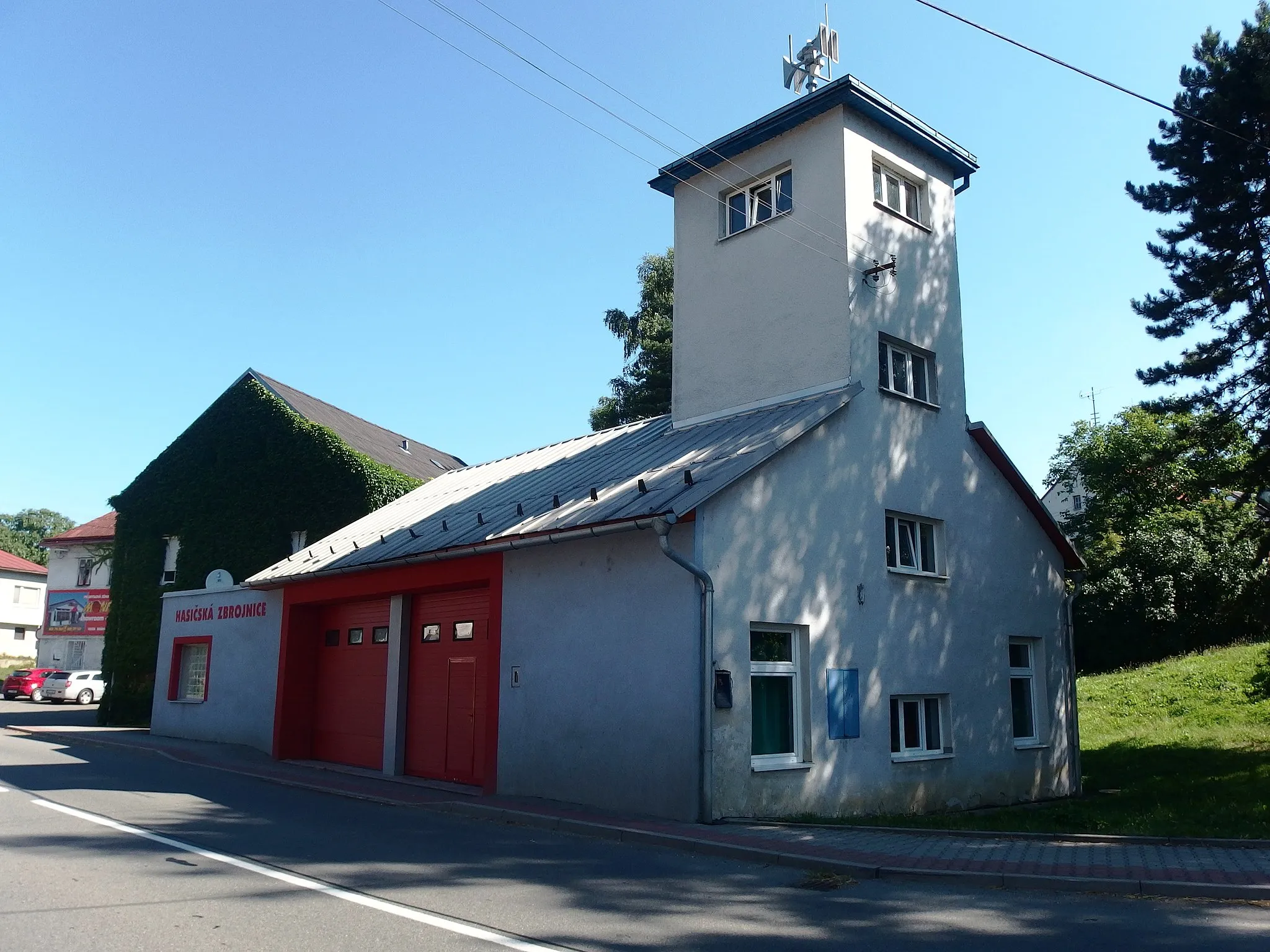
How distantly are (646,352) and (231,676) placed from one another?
2078 cm

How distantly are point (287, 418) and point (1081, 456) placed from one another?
35.0 meters

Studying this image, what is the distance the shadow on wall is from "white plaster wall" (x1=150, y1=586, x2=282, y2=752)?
11625 mm

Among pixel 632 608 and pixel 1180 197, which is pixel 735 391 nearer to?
pixel 632 608

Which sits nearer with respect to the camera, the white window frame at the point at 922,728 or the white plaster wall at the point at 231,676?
the white window frame at the point at 922,728

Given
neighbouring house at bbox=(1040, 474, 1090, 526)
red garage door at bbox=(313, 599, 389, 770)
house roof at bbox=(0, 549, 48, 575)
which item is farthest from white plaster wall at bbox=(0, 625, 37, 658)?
neighbouring house at bbox=(1040, 474, 1090, 526)

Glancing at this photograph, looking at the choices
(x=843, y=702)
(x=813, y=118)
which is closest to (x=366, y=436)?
(x=813, y=118)

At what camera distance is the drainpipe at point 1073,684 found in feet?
54.3

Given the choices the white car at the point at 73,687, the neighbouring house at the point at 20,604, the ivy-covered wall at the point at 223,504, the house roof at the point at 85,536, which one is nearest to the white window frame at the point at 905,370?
the ivy-covered wall at the point at 223,504

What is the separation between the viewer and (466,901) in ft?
22.4

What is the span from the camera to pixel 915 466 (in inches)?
576

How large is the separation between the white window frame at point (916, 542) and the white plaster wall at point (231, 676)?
1227cm

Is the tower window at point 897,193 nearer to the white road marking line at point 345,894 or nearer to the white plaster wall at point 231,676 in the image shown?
the white road marking line at point 345,894

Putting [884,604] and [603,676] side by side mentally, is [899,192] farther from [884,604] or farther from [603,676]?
[603,676]

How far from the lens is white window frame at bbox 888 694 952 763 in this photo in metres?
13.5
